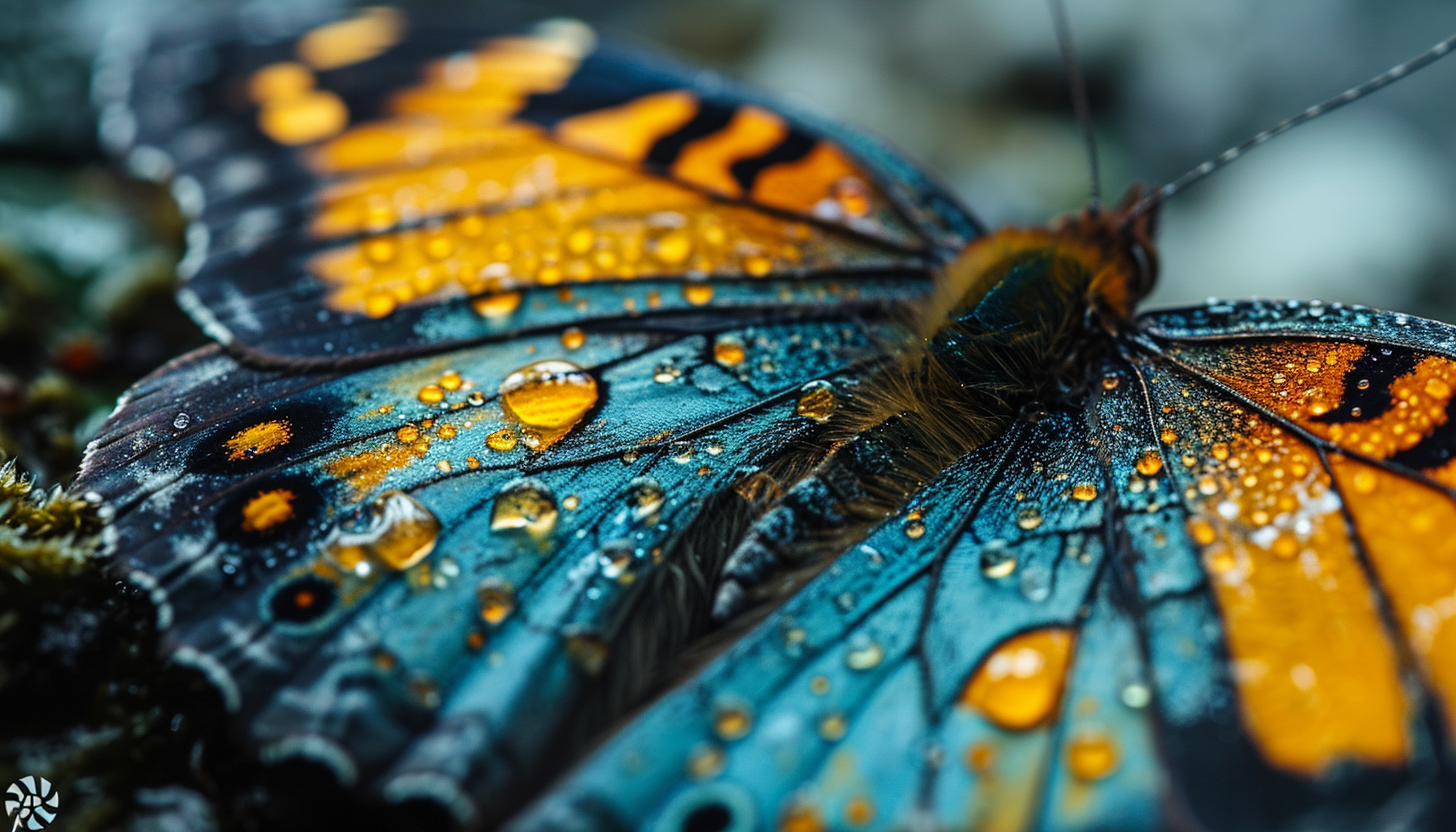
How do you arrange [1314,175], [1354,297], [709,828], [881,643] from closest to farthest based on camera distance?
[709,828], [881,643], [1354,297], [1314,175]

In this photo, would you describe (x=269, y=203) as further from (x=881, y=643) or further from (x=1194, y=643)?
(x=1194, y=643)

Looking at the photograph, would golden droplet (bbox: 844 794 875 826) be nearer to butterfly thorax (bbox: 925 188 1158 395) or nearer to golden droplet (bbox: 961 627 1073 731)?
golden droplet (bbox: 961 627 1073 731)

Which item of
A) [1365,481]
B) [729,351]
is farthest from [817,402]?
[1365,481]

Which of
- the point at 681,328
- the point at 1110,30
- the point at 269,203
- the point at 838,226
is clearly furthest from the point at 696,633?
the point at 1110,30

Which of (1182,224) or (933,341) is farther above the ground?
(1182,224)

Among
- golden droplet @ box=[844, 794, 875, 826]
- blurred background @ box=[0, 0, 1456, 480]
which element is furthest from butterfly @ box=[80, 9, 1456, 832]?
blurred background @ box=[0, 0, 1456, 480]

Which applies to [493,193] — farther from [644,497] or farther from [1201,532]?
[1201,532]
